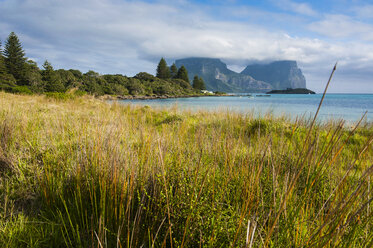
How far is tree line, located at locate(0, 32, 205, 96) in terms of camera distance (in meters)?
28.1

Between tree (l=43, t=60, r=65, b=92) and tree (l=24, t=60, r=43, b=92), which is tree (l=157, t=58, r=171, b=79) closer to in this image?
tree (l=24, t=60, r=43, b=92)

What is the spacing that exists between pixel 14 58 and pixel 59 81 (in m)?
8.90

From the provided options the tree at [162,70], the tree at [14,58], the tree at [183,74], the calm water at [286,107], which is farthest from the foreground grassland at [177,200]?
the tree at [183,74]

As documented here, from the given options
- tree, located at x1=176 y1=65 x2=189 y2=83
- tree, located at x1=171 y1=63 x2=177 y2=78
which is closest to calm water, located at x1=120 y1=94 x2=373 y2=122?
tree, located at x1=176 y1=65 x2=189 y2=83

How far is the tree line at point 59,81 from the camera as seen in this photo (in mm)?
28141

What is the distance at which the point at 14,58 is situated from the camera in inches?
1234

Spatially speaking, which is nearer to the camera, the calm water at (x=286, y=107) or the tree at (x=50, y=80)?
the calm water at (x=286, y=107)

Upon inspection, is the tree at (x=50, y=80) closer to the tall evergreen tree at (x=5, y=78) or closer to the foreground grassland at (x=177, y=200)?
the tall evergreen tree at (x=5, y=78)

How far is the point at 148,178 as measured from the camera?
1.87 meters

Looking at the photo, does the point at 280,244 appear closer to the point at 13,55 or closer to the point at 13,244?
the point at 13,244

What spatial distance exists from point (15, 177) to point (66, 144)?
61 centimetres

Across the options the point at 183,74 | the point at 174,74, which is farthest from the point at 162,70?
the point at 183,74

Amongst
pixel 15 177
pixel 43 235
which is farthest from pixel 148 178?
pixel 15 177

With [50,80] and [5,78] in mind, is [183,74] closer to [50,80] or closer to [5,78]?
[50,80]
